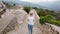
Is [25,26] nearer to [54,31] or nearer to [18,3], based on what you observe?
[54,31]

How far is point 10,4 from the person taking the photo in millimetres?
24766

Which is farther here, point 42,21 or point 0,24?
point 0,24

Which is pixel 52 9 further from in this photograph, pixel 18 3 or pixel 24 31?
pixel 24 31

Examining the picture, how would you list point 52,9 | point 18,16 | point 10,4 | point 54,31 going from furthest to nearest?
1. point 10,4
2. point 52,9
3. point 18,16
4. point 54,31

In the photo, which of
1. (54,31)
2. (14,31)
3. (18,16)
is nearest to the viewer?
(54,31)

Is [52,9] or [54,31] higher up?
[54,31]

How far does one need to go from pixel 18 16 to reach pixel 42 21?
9.54ft

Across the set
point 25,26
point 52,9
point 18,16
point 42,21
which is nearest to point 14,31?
point 25,26

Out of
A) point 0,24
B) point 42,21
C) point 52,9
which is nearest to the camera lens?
point 42,21

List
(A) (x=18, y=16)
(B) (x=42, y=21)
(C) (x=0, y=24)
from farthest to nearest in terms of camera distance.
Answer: (A) (x=18, y=16), (C) (x=0, y=24), (B) (x=42, y=21)

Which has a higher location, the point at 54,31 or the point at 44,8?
the point at 54,31

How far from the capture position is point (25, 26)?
51.1 feet

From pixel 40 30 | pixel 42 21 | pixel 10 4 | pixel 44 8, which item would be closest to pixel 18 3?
pixel 10 4

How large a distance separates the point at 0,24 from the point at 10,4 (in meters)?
6.91
